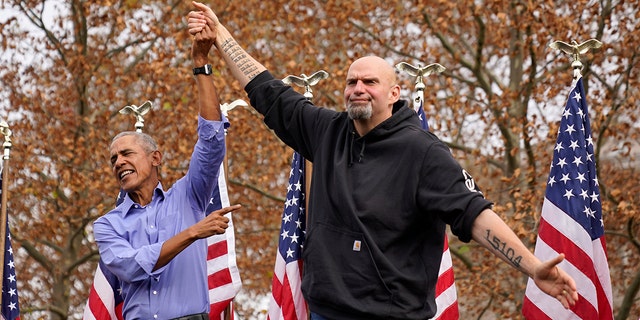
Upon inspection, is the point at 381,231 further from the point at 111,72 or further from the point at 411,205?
the point at 111,72

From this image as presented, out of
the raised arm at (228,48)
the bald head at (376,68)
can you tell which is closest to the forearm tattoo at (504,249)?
the bald head at (376,68)

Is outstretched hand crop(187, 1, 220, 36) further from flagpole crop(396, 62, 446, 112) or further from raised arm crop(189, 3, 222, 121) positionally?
flagpole crop(396, 62, 446, 112)

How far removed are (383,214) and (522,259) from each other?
2.12 feet

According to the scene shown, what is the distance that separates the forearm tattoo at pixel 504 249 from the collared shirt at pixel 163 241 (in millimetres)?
1911

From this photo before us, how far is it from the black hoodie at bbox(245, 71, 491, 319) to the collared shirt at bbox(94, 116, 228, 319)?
3.66ft

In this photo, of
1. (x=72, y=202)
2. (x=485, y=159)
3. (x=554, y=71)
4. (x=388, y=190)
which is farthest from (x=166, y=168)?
(x=388, y=190)

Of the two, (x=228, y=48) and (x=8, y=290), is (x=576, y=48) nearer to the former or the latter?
(x=228, y=48)

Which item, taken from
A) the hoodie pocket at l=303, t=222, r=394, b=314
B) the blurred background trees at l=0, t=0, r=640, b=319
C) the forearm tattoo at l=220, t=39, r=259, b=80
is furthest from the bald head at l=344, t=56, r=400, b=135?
the blurred background trees at l=0, t=0, r=640, b=319

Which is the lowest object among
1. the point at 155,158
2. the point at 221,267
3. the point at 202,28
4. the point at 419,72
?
the point at 221,267

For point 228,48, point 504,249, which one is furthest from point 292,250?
point 504,249

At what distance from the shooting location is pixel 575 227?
26.8 ft

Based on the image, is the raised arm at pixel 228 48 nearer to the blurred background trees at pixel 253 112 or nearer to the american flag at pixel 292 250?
the american flag at pixel 292 250

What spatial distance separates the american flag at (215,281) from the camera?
858 cm

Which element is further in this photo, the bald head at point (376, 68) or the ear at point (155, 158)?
the ear at point (155, 158)
